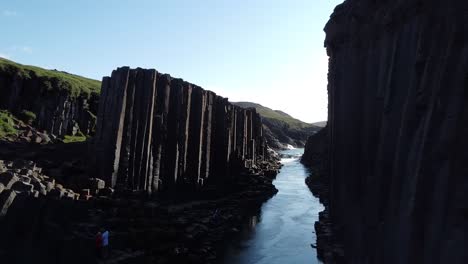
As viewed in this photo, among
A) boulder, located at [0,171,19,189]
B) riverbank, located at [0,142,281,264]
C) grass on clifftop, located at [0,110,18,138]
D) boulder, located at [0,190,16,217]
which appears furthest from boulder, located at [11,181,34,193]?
grass on clifftop, located at [0,110,18,138]

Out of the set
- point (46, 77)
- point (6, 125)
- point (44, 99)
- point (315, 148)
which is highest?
point (46, 77)

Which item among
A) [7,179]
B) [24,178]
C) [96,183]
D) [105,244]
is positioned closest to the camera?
[7,179]

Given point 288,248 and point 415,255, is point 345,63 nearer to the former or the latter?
point 288,248

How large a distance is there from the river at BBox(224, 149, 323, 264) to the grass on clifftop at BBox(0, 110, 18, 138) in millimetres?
21297

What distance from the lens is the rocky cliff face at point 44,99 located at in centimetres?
4747

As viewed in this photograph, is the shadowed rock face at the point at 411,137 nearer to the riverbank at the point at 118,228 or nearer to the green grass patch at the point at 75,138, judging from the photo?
the riverbank at the point at 118,228

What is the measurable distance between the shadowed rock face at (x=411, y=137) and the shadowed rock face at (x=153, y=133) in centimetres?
1357

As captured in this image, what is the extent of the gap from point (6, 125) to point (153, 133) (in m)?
17.9

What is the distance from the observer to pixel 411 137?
1129cm

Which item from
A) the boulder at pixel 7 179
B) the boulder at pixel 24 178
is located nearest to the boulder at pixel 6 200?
the boulder at pixel 7 179

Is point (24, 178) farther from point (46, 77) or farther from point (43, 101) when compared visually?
point (46, 77)

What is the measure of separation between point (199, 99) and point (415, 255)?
27730mm

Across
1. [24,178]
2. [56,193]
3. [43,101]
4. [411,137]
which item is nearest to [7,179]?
[24,178]

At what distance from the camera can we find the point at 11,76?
4944 centimetres
